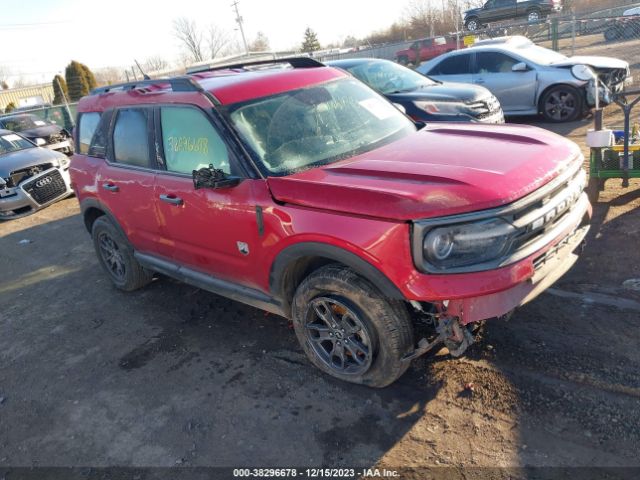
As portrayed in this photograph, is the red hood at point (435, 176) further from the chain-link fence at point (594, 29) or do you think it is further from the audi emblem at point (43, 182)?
the chain-link fence at point (594, 29)

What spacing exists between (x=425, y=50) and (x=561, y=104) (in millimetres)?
19187

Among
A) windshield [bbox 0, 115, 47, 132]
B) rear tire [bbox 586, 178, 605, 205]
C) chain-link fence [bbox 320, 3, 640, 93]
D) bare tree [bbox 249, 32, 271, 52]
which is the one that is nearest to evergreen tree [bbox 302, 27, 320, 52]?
bare tree [bbox 249, 32, 271, 52]

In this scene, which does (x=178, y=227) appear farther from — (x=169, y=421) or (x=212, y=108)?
(x=169, y=421)

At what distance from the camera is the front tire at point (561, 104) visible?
9.65 m

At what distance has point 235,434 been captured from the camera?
3.09 metres

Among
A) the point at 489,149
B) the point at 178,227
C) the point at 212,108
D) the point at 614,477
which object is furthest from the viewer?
the point at 178,227

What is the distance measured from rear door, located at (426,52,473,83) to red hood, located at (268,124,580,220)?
25.6 feet

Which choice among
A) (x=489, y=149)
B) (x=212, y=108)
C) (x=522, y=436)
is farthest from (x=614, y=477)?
(x=212, y=108)

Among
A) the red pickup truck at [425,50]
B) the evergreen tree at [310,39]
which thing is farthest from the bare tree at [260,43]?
the red pickup truck at [425,50]

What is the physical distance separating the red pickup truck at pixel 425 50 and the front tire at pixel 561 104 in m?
16.4

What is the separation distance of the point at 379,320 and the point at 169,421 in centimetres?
152

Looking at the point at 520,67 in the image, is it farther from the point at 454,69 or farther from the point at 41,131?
the point at 41,131

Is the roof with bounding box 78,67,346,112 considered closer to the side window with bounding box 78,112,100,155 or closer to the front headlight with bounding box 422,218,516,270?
the side window with bounding box 78,112,100,155

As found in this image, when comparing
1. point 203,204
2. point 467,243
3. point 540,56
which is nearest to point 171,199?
point 203,204
